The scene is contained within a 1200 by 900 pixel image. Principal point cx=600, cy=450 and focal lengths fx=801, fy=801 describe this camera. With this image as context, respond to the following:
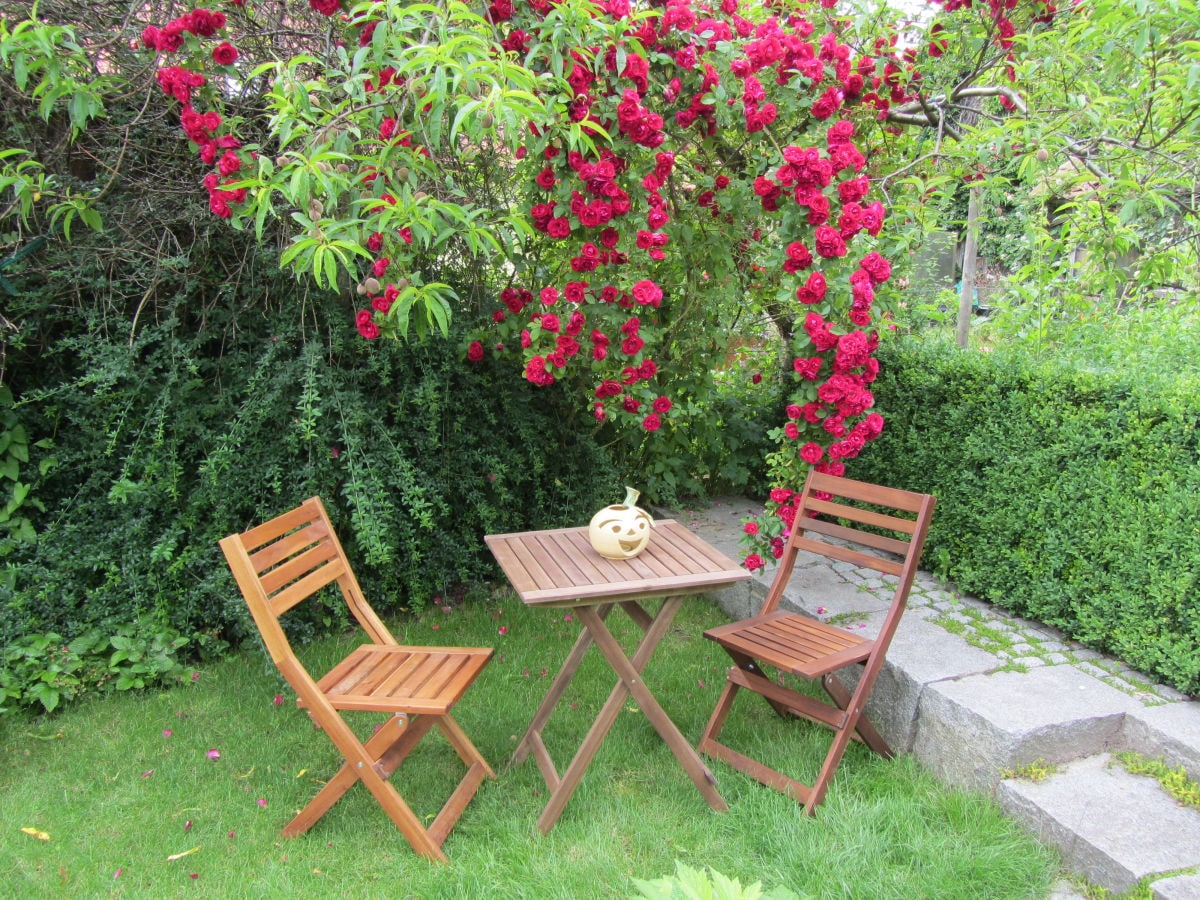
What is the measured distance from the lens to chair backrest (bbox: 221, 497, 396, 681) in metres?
2.43

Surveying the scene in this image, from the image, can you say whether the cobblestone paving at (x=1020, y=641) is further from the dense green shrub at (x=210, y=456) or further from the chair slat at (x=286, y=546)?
the chair slat at (x=286, y=546)

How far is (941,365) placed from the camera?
164 inches

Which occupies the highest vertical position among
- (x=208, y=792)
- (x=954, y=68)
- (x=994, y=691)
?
(x=954, y=68)

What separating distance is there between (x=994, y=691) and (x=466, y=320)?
2992 millimetres

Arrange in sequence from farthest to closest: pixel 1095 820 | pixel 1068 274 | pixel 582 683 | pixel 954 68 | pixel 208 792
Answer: pixel 1068 274 < pixel 954 68 < pixel 582 683 < pixel 208 792 < pixel 1095 820

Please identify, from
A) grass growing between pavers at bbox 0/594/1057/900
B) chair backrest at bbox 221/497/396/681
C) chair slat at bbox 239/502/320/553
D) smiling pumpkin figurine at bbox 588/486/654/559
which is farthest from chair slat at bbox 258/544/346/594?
smiling pumpkin figurine at bbox 588/486/654/559

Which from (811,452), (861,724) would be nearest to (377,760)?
(861,724)

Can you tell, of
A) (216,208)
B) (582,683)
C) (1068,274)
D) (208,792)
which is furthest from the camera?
(1068,274)

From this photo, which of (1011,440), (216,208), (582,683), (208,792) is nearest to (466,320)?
(216,208)

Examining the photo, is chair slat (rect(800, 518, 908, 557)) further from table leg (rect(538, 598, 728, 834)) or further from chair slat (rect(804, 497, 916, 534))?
table leg (rect(538, 598, 728, 834))

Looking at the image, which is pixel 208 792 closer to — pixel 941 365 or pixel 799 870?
pixel 799 870

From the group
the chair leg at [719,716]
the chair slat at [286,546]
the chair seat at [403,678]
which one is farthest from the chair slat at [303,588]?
the chair leg at [719,716]

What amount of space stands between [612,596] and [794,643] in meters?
0.79

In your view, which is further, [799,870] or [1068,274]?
[1068,274]
